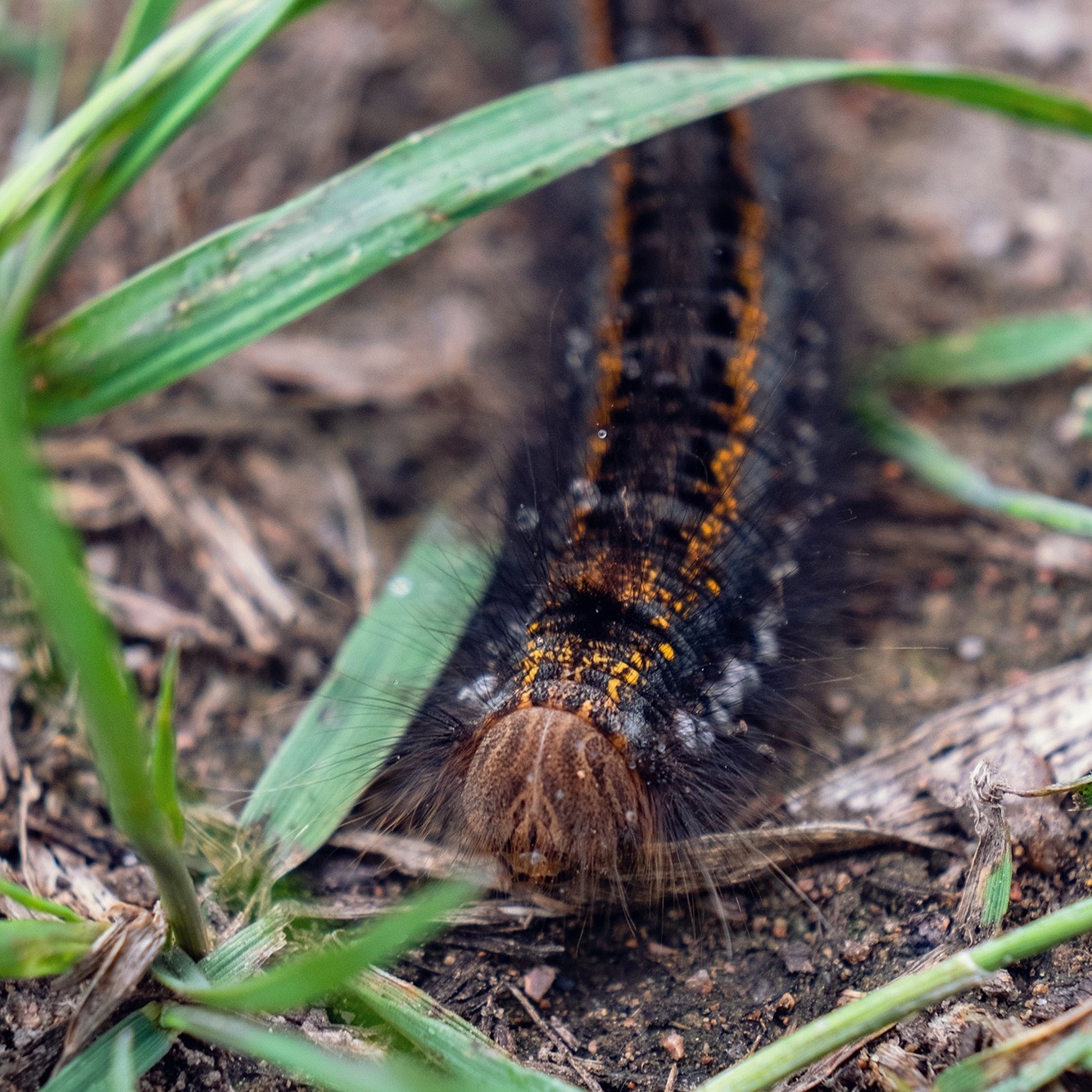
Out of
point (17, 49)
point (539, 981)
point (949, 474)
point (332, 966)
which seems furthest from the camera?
point (17, 49)

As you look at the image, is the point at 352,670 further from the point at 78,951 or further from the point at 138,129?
the point at 138,129

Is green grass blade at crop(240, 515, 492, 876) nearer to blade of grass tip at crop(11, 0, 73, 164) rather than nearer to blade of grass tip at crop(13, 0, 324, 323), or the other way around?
blade of grass tip at crop(13, 0, 324, 323)

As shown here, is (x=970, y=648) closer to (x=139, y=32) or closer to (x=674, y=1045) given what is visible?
(x=674, y=1045)

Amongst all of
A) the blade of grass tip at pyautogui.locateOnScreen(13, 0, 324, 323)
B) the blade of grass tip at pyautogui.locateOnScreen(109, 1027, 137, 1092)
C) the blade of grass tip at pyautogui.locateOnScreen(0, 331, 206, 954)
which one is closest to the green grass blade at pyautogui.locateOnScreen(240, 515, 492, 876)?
the blade of grass tip at pyautogui.locateOnScreen(109, 1027, 137, 1092)

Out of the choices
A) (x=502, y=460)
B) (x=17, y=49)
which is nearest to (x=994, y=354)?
(x=502, y=460)

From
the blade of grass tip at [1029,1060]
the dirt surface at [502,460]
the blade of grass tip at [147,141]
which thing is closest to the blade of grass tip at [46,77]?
the dirt surface at [502,460]

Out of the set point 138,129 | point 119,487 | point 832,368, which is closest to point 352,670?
point 119,487
